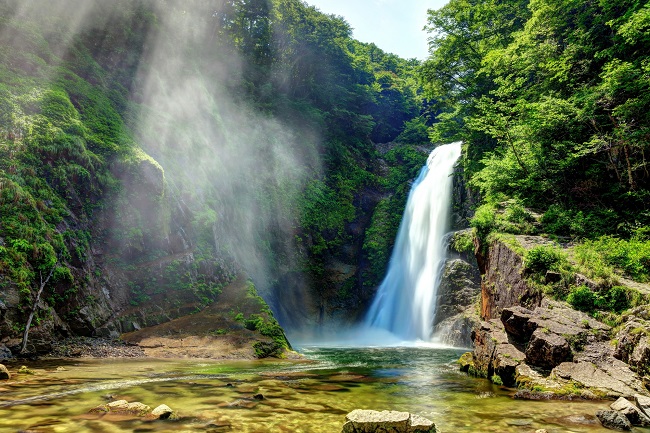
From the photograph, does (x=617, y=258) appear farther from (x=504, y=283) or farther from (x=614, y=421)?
(x=614, y=421)

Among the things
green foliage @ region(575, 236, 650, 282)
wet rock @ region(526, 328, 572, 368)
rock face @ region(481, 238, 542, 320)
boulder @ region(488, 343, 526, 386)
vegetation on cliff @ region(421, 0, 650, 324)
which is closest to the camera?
wet rock @ region(526, 328, 572, 368)

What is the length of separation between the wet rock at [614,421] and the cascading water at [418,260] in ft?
58.9

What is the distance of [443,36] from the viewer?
87.9ft

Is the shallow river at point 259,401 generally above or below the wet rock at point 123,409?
below

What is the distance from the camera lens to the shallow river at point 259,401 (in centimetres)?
555

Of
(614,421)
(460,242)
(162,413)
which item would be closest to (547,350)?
(614,421)

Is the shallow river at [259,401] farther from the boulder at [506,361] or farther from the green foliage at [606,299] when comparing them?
the green foliage at [606,299]

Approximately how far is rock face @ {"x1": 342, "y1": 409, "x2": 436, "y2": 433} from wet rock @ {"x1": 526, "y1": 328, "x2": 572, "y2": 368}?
4.83 m

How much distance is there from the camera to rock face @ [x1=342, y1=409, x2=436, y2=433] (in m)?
4.73

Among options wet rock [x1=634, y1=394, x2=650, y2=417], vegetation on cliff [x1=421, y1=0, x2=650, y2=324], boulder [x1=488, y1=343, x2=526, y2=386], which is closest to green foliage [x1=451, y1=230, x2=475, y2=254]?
vegetation on cliff [x1=421, y1=0, x2=650, y2=324]

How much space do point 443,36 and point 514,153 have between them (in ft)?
46.7

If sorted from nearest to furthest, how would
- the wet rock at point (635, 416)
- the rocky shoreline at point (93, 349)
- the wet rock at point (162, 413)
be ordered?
the wet rock at point (635, 416)
the wet rock at point (162, 413)
the rocky shoreline at point (93, 349)

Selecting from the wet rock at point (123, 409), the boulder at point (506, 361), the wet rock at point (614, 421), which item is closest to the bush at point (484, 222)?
the boulder at point (506, 361)

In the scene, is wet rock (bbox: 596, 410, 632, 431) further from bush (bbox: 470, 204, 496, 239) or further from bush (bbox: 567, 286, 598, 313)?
bush (bbox: 470, 204, 496, 239)
